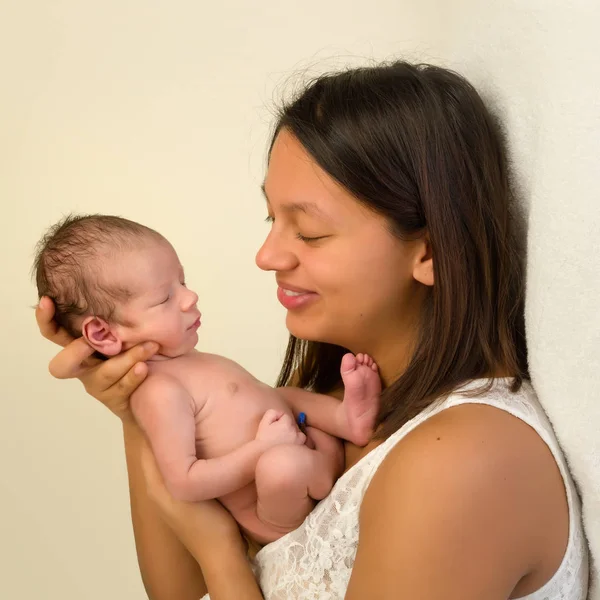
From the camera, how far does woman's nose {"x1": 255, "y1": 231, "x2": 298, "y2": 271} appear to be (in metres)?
1.38

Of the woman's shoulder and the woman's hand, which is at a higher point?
the woman's hand

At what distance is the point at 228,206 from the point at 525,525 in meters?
1.73

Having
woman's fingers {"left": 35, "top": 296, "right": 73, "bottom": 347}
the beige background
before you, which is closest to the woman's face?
woman's fingers {"left": 35, "top": 296, "right": 73, "bottom": 347}

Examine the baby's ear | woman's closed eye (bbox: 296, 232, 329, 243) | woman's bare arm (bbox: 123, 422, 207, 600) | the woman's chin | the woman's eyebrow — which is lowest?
woman's bare arm (bbox: 123, 422, 207, 600)

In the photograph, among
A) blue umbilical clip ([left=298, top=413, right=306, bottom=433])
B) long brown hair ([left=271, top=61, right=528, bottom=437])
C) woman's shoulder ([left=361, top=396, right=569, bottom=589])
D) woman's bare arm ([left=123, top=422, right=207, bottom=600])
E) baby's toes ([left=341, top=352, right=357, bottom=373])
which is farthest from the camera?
woman's bare arm ([left=123, top=422, right=207, bottom=600])

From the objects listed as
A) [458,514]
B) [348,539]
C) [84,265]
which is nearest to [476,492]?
[458,514]

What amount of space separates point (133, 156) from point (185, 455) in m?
1.48

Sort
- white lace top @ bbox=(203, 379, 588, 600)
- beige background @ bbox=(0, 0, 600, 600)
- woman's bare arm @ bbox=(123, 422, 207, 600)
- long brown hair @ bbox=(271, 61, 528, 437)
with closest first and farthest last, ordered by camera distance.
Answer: white lace top @ bbox=(203, 379, 588, 600) < long brown hair @ bbox=(271, 61, 528, 437) < woman's bare arm @ bbox=(123, 422, 207, 600) < beige background @ bbox=(0, 0, 600, 600)

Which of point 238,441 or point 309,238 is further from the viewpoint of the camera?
point 238,441

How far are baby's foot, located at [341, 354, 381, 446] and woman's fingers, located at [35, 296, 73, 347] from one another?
1.57 feet

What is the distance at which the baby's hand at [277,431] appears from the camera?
4.67 feet

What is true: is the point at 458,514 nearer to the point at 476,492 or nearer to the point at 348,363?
the point at 476,492

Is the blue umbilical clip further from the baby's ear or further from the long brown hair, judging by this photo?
the baby's ear

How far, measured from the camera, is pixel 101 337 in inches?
58.4
